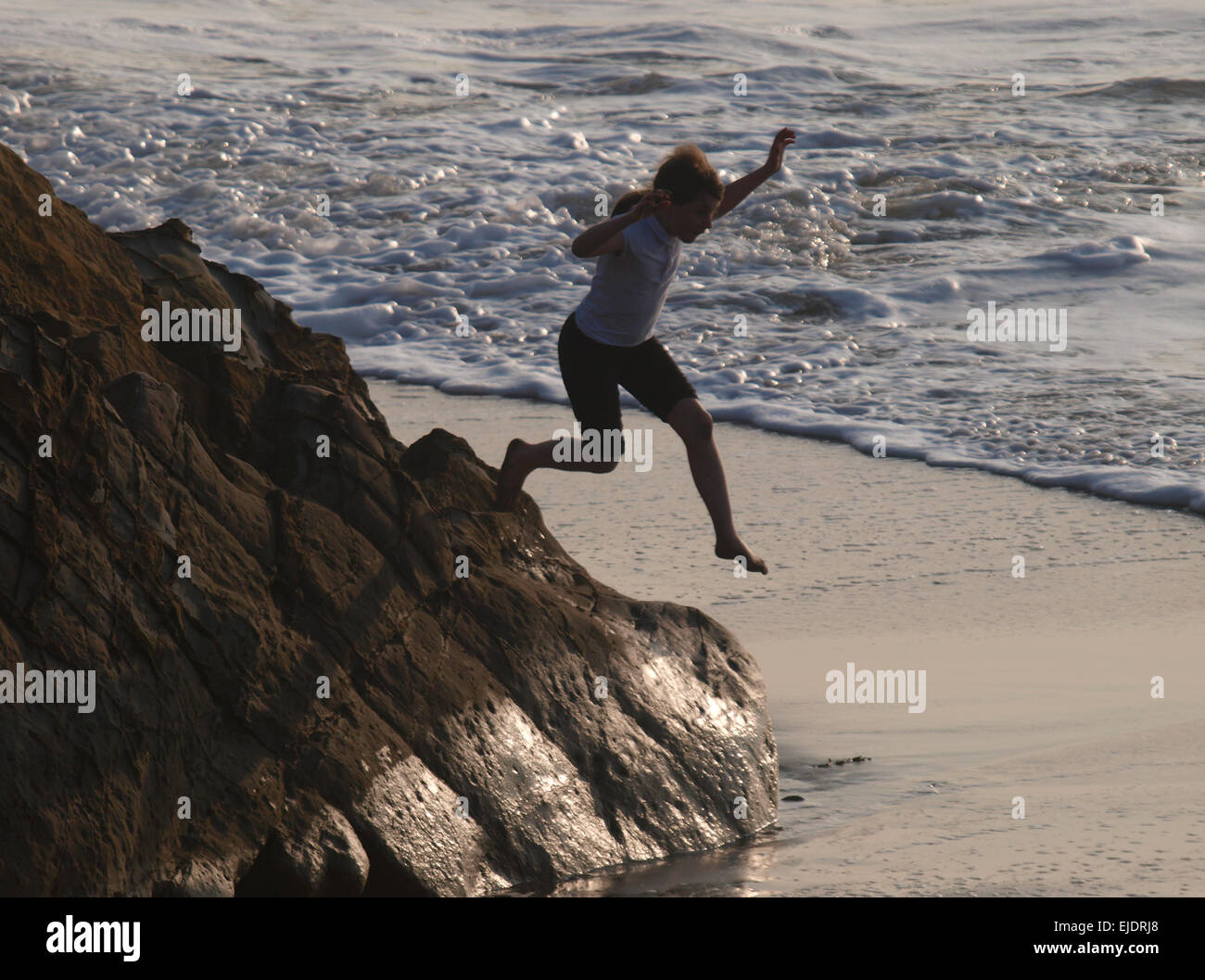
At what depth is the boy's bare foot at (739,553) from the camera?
14.8 feet

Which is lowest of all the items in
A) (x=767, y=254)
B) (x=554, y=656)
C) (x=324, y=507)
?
(x=554, y=656)

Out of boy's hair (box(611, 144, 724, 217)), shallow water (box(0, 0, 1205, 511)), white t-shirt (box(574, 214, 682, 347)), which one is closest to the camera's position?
boy's hair (box(611, 144, 724, 217))

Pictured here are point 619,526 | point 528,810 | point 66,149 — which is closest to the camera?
point 528,810

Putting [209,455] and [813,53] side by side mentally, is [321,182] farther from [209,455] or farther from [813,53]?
[209,455]

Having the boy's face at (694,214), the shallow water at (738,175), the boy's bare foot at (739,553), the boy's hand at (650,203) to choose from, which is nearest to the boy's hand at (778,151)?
the boy's face at (694,214)

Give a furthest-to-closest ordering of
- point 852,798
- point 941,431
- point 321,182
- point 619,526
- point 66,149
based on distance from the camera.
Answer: point 66,149 < point 321,182 < point 941,431 < point 619,526 < point 852,798

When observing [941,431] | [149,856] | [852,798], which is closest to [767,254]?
[941,431]

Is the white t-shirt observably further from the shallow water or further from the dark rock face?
the shallow water

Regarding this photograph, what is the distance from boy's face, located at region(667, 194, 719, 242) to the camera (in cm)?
443

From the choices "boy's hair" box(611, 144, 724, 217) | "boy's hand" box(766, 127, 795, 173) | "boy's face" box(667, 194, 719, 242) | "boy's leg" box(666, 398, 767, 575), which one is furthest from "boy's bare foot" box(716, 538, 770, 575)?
"boy's hand" box(766, 127, 795, 173)

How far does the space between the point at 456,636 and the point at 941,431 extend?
473 centimetres

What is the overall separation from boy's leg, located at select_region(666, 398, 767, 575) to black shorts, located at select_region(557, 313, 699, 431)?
2.8 inches

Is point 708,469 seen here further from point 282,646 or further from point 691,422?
point 282,646
